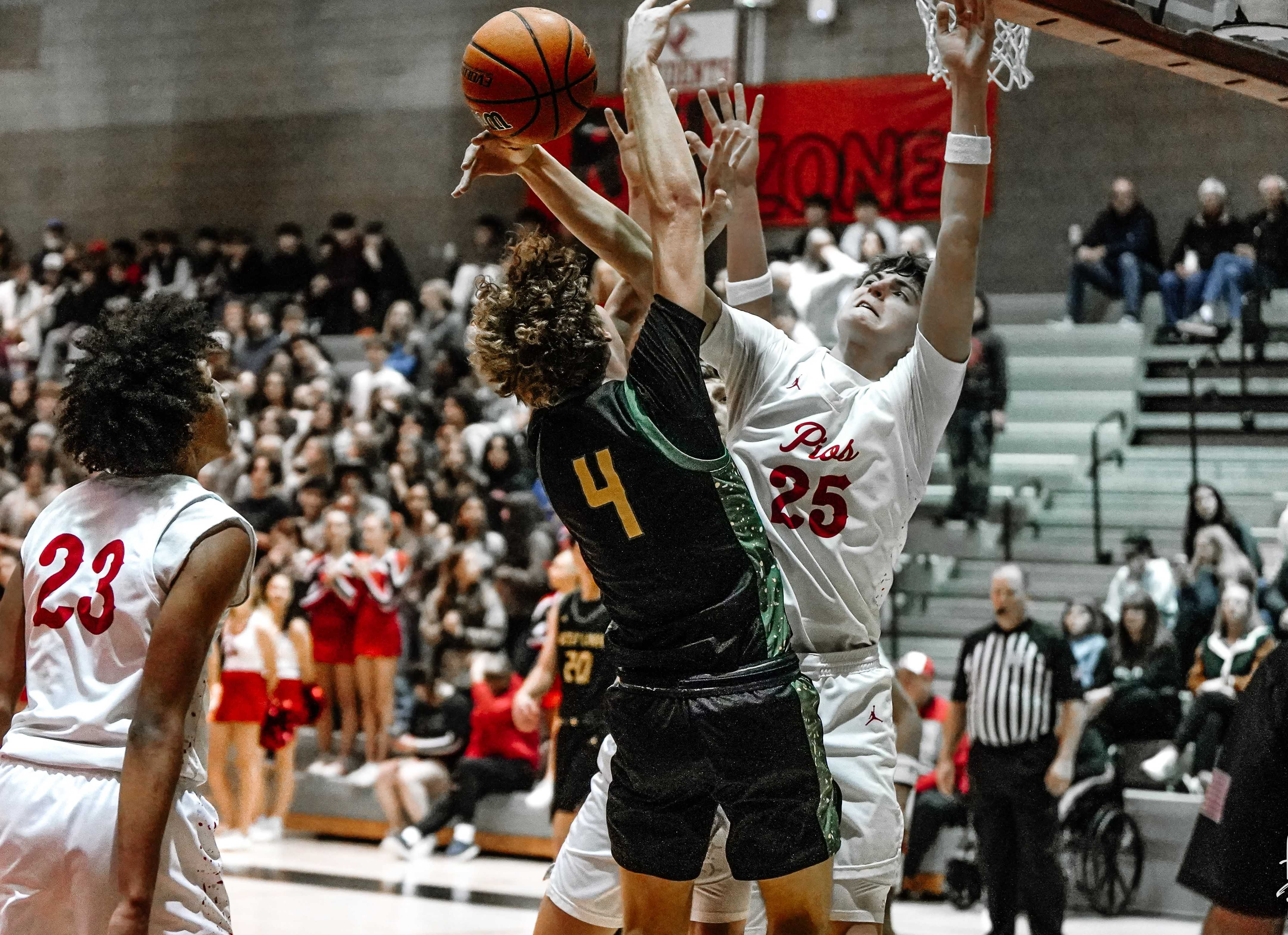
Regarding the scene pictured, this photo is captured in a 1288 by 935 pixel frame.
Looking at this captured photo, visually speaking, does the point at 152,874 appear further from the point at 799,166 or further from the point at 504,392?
the point at 799,166

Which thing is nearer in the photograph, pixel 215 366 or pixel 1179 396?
pixel 1179 396

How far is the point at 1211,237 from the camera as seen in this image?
13305 millimetres

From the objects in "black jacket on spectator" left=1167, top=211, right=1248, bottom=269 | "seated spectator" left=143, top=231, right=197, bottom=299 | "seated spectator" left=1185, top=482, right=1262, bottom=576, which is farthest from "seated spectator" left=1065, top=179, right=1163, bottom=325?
"seated spectator" left=143, top=231, right=197, bottom=299

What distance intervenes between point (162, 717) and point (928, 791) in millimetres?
6850

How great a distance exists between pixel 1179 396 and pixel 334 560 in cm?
722

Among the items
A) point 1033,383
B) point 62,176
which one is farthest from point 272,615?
point 62,176

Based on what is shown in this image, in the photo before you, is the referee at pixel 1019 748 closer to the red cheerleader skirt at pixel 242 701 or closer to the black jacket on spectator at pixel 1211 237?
the red cheerleader skirt at pixel 242 701

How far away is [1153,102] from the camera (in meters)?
15.3

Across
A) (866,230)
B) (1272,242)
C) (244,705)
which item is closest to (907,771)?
(244,705)

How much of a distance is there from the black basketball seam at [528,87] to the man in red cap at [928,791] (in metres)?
5.14

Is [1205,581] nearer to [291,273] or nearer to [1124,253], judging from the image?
[1124,253]

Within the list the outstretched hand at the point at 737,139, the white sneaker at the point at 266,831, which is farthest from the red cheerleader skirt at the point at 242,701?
the outstretched hand at the point at 737,139

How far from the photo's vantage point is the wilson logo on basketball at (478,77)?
→ 391cm

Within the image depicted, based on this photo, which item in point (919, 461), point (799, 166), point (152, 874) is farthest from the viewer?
point (799, 166)
